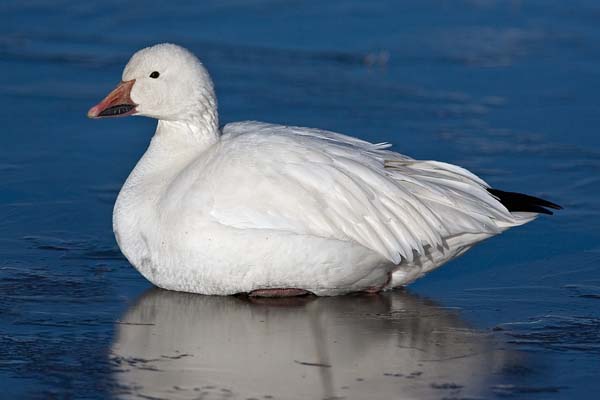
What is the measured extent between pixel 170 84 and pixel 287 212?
3.82 feet

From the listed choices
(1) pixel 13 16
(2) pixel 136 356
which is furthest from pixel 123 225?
(1) pixel 13 16

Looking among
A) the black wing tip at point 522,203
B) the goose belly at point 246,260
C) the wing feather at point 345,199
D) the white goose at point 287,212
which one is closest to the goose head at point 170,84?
the white goose at point 287,212

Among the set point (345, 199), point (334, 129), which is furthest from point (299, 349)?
point (334, 129)

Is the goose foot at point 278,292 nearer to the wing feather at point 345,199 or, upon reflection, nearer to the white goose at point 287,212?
the white goose at point 287,212

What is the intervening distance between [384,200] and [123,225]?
1492 mm

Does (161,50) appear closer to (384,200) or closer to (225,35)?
(384,200)

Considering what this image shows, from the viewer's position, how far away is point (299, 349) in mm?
5785

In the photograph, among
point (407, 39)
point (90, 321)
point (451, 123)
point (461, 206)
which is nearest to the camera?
point (90, 321)

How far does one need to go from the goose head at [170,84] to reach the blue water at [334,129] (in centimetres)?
100

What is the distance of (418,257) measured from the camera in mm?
6656

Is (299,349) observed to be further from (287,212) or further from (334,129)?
(334,129)

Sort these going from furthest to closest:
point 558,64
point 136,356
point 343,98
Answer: point 558,64, point 343,98, point 136,356

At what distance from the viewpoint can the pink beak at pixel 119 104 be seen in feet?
23.0

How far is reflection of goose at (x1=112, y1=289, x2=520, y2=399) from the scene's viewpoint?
5.26 meters
